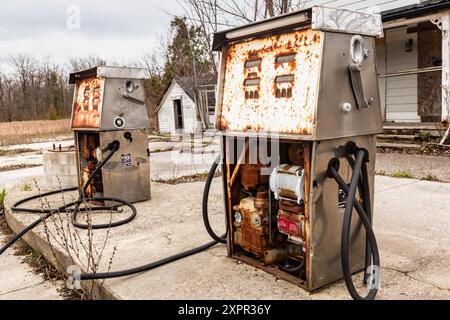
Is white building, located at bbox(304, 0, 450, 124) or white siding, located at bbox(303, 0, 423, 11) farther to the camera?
white building, located at bbox(304, 0, 450, 124)

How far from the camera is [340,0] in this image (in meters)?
12.1

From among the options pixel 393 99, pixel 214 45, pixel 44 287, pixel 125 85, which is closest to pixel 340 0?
pixel 393 99

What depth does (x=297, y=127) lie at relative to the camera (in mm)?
Result: 2402

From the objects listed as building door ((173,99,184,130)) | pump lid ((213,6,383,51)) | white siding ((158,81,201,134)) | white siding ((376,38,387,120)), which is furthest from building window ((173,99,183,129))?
pump lid ((213,6,383,51))

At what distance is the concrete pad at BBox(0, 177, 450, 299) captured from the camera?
2.53 m

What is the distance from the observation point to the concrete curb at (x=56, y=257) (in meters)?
2.75

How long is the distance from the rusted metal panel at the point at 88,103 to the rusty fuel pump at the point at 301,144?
2.13 metres

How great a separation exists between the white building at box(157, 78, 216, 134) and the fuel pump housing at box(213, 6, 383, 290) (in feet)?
55.5

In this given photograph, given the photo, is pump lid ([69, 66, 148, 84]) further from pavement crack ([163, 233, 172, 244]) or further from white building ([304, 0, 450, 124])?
white building ([304, 0, 450, 124])

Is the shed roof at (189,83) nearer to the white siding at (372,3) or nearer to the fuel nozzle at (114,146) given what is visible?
the white siding at (372,3)

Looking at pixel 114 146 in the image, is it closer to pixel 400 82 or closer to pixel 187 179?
pixel 187 179

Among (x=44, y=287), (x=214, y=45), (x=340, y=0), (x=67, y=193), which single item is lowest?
(x=44, y=287)
